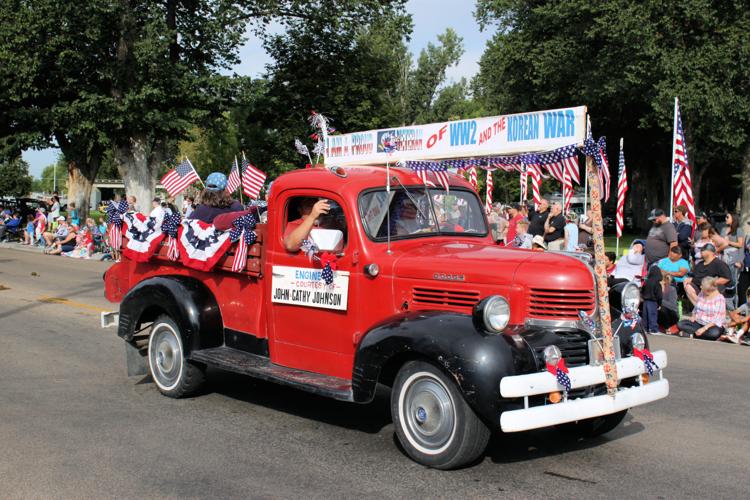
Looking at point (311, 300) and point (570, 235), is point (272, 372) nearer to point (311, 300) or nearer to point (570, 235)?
point (311, 300)

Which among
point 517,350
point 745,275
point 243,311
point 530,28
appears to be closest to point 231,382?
point 243,311

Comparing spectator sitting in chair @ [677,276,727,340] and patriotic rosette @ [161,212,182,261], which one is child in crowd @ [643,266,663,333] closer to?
spectator sitting in chair @ [677,276,727,340]

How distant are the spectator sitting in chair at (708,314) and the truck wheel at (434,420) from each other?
7.85 metres

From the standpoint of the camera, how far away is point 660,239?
46.0ft

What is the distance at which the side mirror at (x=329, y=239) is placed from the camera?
20.9ft

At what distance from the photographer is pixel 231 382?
8.30 meters

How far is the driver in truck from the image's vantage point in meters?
6.60

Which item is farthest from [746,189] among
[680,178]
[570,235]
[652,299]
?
[652,299]

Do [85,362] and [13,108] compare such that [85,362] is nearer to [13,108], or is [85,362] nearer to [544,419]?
[544,419]

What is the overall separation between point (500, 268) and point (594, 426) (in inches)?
66.0

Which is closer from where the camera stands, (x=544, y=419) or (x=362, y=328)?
(x=544, y=419)

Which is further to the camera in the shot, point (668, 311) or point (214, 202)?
point (668, 311)

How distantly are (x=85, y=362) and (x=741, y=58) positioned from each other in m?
28.4

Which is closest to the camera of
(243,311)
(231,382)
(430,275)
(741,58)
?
(430,275)
